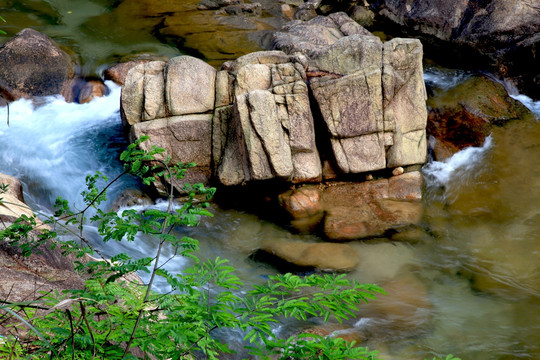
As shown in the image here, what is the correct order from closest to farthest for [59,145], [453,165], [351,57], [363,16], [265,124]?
[265,124], [351,57], [453,165], [59,145], [363,16]

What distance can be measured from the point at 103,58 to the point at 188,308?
37.8 feet

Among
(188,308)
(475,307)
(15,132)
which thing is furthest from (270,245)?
(15,132)

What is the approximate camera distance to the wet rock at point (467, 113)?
10.6 m

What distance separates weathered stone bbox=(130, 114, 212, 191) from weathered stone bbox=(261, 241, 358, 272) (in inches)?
83.3

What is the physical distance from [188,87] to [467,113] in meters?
6.21

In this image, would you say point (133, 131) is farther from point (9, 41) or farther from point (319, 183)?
point (9, 41)

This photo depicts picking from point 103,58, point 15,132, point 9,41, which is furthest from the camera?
point 103,58

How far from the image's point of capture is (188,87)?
917 cm

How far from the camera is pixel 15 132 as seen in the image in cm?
1088

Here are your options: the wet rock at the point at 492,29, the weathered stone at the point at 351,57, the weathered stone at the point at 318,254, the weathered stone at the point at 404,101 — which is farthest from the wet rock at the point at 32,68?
the wet rock at the point at 492,29

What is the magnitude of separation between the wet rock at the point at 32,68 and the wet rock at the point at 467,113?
8.70m

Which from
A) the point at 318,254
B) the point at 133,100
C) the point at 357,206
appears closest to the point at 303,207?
the point at 357,206

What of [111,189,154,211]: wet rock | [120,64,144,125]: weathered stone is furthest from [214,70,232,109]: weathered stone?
[111,189,154,211]: wet rock

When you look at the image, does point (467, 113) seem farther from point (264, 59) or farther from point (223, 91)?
point (223, 91)
